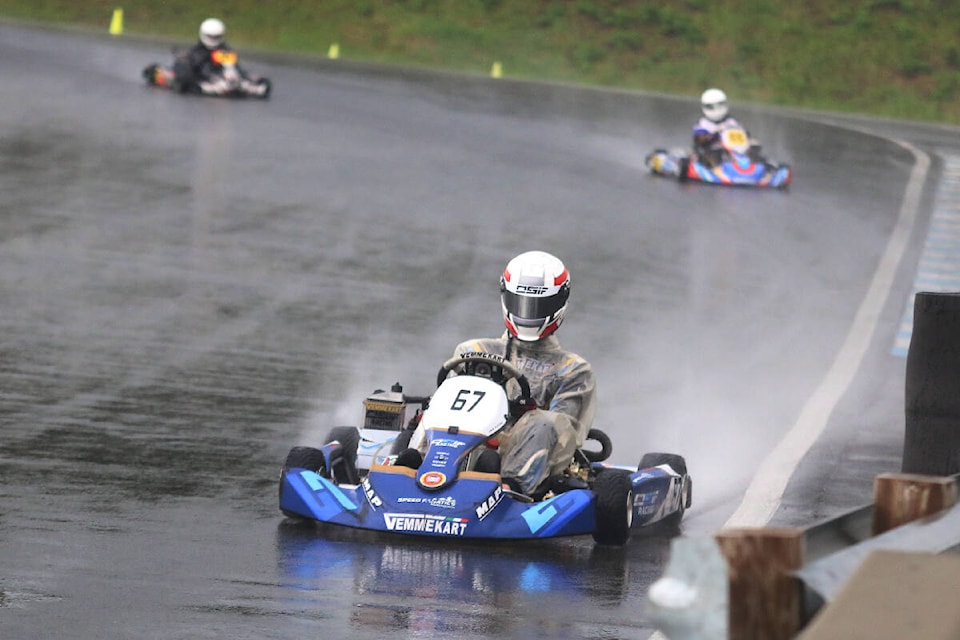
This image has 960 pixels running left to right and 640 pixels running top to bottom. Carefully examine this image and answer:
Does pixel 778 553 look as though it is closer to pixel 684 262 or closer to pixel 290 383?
pixel 290 383

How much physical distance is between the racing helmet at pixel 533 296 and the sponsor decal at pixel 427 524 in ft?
5.35

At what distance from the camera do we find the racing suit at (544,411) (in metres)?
8.92

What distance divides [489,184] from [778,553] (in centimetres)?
2074

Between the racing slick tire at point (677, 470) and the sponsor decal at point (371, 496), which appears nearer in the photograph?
the sponsor decal at point (371, 496)

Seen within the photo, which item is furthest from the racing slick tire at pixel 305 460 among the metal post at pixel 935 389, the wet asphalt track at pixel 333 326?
the metal post at pixel 935 389

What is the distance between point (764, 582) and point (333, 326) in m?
11.4

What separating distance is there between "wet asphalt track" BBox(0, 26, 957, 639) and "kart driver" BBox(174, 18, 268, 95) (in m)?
0.73

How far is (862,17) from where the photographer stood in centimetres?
5522

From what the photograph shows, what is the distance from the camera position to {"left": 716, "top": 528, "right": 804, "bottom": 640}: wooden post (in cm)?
379

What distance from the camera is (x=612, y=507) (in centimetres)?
859

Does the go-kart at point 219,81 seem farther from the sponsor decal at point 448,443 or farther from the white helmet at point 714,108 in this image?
the sponsor decal at point 448,443

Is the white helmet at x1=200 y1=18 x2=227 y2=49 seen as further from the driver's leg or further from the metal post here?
the metal post

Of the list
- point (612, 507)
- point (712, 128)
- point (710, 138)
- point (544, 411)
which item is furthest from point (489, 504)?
point (712, 128)

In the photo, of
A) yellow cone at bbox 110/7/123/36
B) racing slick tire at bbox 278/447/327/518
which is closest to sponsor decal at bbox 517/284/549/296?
racing slick tire at bbox 278/447/327/518
